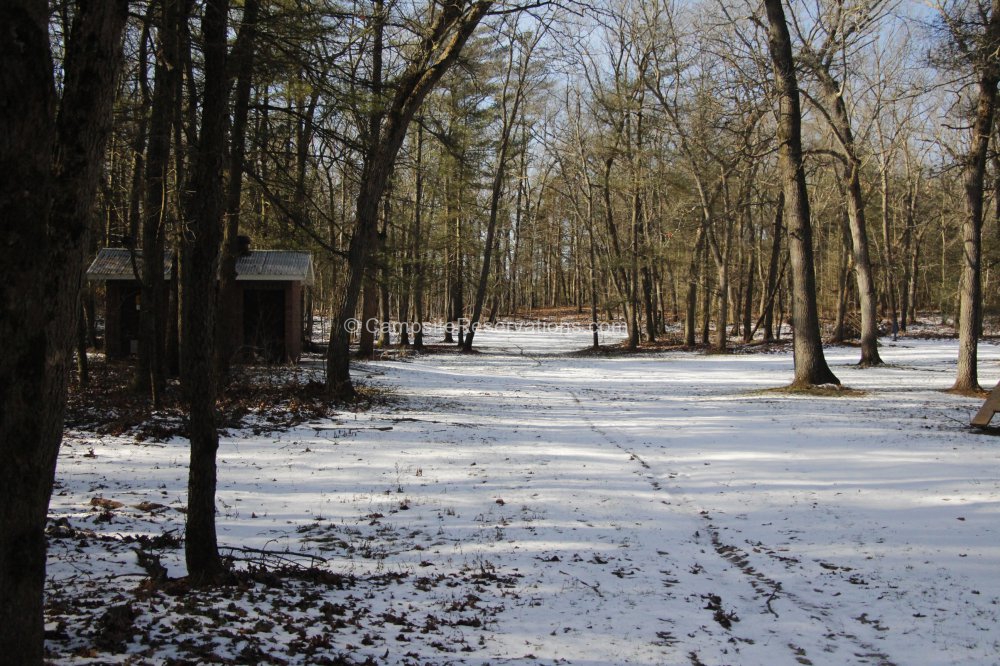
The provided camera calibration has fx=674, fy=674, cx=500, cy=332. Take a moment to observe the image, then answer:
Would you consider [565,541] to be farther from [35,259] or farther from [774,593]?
[35,259]

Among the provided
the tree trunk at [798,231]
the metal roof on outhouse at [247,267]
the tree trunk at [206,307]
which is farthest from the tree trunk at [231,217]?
the tree trunk at [798,231]

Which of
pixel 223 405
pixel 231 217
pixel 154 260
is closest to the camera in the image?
pixel 154 260

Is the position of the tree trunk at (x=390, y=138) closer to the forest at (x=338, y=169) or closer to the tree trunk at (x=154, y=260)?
the forest at (x=338, y=169)

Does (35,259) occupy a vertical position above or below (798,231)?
below

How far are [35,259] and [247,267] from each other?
65.4 ft

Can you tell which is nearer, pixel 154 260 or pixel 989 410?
pixel 989 410

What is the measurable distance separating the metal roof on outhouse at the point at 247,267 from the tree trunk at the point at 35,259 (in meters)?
18.0

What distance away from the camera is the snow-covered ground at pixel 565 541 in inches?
156

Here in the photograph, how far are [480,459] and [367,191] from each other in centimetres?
616

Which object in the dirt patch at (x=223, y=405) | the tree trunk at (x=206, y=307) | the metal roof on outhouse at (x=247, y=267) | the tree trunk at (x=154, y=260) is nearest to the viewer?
the tree trunk at (x=206, y=307)

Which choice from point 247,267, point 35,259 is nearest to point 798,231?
point 35,259

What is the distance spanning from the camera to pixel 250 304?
21672mm

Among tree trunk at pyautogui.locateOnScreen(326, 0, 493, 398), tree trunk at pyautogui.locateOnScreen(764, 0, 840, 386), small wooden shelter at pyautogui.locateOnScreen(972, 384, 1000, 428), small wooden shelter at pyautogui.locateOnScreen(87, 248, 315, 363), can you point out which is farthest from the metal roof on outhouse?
small wooden shelter at pyautogui.locateOnScreen(972, 384, 1000, 428)

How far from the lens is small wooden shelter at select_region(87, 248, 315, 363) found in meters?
21.0
